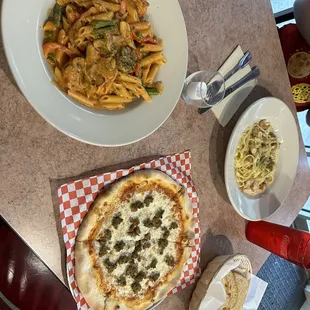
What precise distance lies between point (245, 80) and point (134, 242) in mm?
844

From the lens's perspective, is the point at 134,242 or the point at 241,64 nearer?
the point at 134,242

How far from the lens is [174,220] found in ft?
5.19

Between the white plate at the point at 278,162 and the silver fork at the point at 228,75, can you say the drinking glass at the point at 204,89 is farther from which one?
the white plate at the point at 278,162

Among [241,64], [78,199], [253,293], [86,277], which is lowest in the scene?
[253,293]

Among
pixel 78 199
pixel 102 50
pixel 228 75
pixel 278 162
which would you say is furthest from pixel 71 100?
pixel 278 162

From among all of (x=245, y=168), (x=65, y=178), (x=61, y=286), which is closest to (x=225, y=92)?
(x=245, y=168)

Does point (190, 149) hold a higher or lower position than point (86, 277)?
higher

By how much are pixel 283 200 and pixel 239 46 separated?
75 cm

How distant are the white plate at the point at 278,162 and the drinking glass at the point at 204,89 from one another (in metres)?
0.17

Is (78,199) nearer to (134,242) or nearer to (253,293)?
(134,242)

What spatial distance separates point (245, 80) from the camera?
5.76ft

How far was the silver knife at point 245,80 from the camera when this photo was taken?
171 cm

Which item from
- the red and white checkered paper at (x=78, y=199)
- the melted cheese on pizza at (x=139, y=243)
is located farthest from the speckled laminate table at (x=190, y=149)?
the melted cheese on pizza at (x=139, y=243)

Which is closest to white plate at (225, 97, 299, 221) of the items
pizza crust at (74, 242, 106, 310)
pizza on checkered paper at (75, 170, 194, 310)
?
pizza on checkered paper at (75, 170, 194, 310)
